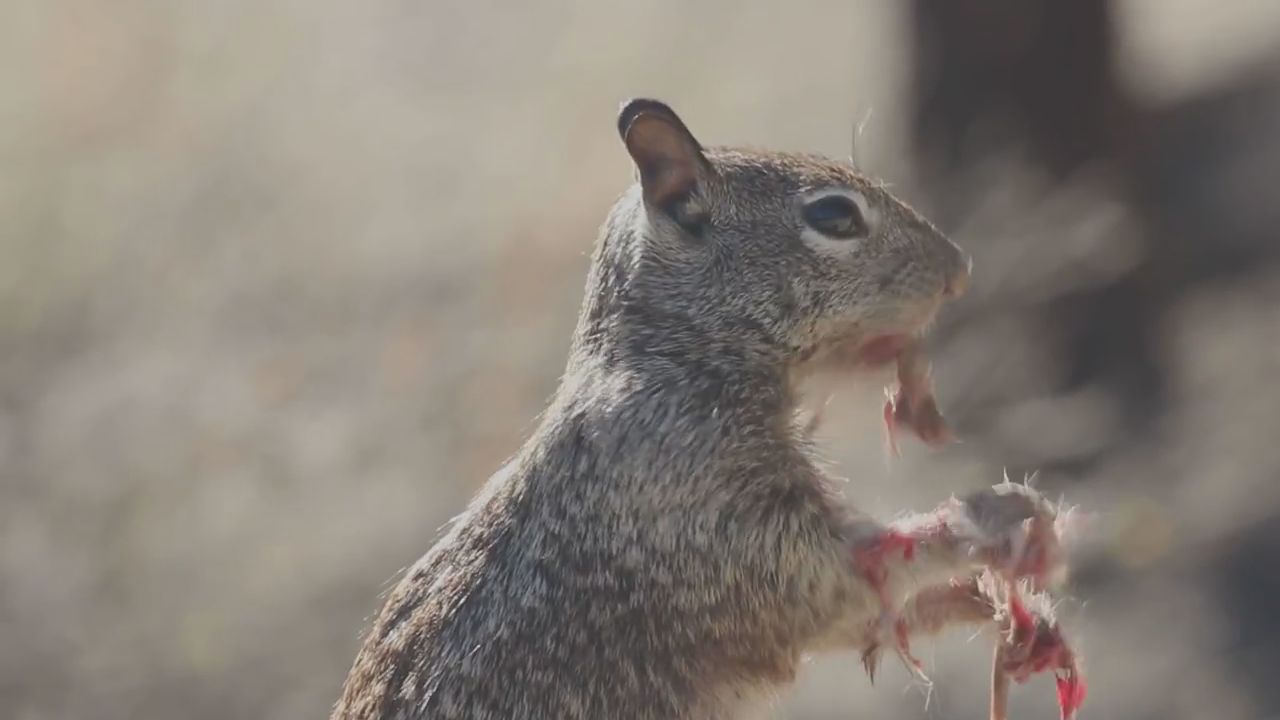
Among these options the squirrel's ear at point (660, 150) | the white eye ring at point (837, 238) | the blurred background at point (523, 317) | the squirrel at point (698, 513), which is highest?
the blurred background at point (523, 317)

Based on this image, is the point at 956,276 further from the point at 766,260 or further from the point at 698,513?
the point at 698,513

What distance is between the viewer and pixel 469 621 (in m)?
3.52

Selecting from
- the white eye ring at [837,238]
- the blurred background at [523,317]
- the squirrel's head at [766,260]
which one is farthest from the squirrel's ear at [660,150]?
the blurred background at [523,317]

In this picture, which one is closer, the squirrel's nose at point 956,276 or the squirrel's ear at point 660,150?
the squirrel's ear at point 660,150

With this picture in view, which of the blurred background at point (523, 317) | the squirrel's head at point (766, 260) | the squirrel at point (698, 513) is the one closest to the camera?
the squirrel at point (698, 513)

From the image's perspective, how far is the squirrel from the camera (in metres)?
3.49

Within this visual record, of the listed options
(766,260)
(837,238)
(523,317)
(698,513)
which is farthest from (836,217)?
(523,317)

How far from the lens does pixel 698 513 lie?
355 centimetres

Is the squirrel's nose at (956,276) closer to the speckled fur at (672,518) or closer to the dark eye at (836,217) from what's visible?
the speckled fur at (672,518)

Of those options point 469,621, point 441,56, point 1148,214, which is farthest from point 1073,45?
point 469,621

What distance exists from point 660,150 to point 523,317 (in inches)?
237

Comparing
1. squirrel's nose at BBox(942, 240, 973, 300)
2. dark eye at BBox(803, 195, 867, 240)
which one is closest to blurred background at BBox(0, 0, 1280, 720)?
squirrel's nose at BBox(942, 240, 973, 300)

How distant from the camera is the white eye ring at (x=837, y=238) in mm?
3713

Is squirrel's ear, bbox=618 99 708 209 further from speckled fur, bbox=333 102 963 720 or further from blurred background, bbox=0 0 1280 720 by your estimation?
blurred background, bbox=0 0 1280 720
